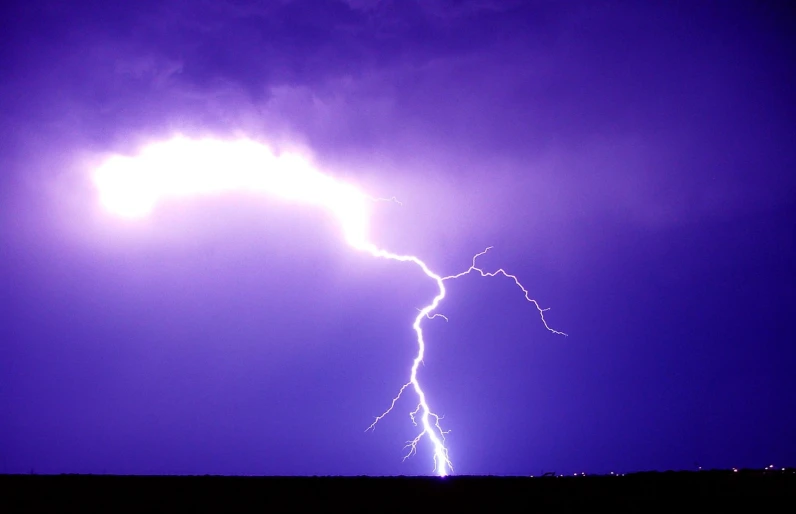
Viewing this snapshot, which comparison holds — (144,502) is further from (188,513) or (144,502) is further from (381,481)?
(381,481)

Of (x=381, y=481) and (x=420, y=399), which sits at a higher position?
(x=420, y=399)

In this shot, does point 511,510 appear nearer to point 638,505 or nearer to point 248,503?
point 638,505

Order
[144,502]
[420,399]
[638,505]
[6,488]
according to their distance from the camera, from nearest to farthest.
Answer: [638,505] → [144,502] → [6,488] → [420,399]

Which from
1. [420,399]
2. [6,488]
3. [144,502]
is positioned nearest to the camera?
[144,502]

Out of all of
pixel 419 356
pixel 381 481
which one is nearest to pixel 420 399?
pixel 419 356

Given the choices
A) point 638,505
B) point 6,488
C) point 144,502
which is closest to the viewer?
point 638,505

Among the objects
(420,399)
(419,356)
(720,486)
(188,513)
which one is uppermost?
(419,356)

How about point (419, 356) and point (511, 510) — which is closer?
point (511, 510)

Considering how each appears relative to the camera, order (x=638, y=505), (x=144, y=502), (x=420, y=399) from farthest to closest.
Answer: (x=420, y=399) → (x=144, y=502) → (x=638, y=505)

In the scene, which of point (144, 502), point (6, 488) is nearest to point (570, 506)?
point (144, 502)
